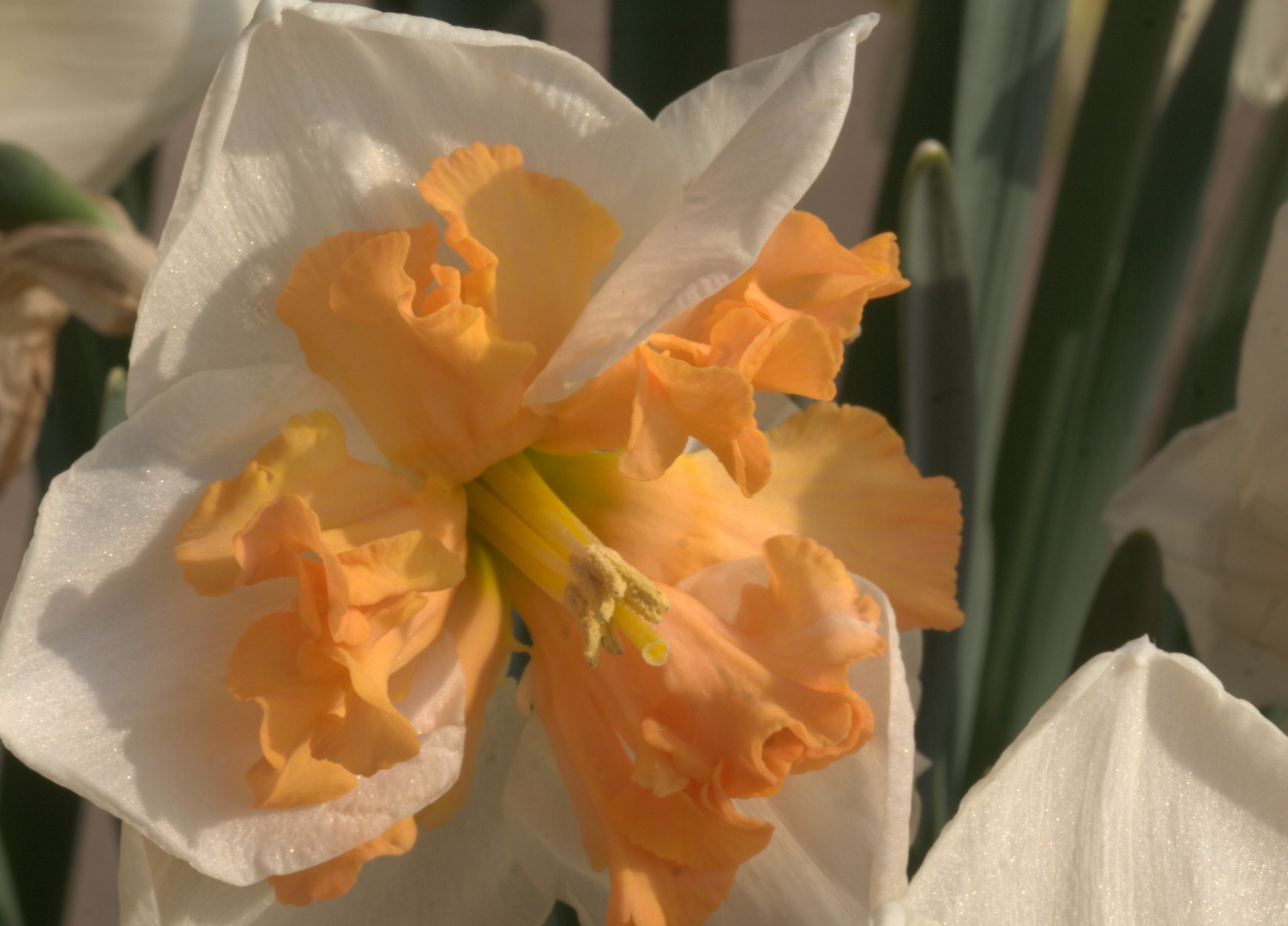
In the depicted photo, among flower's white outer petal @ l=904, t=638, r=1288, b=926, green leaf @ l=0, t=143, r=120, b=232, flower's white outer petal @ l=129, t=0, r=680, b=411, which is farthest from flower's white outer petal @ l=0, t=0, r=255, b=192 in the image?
flower's white outer petal @ l=904, t=638, r=1288, b=926

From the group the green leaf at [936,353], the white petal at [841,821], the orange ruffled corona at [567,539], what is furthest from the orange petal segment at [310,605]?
the green leaf at [936,353]

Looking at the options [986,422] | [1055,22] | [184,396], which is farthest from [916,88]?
[184,396]

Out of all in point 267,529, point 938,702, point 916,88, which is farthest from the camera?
point 916,88

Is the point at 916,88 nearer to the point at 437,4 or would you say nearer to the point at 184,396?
the point at 437,4

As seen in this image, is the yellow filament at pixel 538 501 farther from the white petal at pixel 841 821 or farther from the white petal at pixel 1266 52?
the white petal at pixel 1266 52

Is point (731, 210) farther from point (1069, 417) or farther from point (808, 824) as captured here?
point (1069, 417)

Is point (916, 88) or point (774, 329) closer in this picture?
point (774, 329)

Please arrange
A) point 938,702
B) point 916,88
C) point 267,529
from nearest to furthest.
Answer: point 267,529
point 938,702
point 916,88
